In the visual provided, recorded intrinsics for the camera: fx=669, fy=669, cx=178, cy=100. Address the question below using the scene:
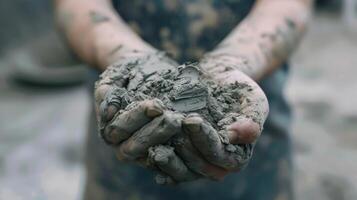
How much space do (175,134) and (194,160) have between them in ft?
0.22

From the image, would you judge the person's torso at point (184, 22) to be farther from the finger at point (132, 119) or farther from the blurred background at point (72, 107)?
the blurred background at point (72, 107)

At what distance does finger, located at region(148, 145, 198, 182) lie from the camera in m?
1.11

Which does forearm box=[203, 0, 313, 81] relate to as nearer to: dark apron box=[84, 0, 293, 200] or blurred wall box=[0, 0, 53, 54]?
dark apron box=[84, 0, 293, 200]

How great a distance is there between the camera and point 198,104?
1.24 metres

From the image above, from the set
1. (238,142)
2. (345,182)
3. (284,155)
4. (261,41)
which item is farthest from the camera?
(345,182)

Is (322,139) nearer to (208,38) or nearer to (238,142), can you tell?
(208,38)

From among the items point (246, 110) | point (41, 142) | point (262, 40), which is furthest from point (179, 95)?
point (41, 142)

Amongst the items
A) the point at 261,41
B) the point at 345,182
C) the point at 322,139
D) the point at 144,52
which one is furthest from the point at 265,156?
the point at 322,139

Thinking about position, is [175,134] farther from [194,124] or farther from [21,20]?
[21,20]

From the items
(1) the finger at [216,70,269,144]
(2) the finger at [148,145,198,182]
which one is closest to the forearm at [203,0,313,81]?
(1) the finger at [216,70,269,144]

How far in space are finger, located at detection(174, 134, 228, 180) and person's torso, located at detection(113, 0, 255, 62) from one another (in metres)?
0.49

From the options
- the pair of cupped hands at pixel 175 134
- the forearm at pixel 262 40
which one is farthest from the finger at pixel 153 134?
the forearm at pixel 262 40

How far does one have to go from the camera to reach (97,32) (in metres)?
1.58

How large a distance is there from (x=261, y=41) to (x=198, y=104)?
0.36m
